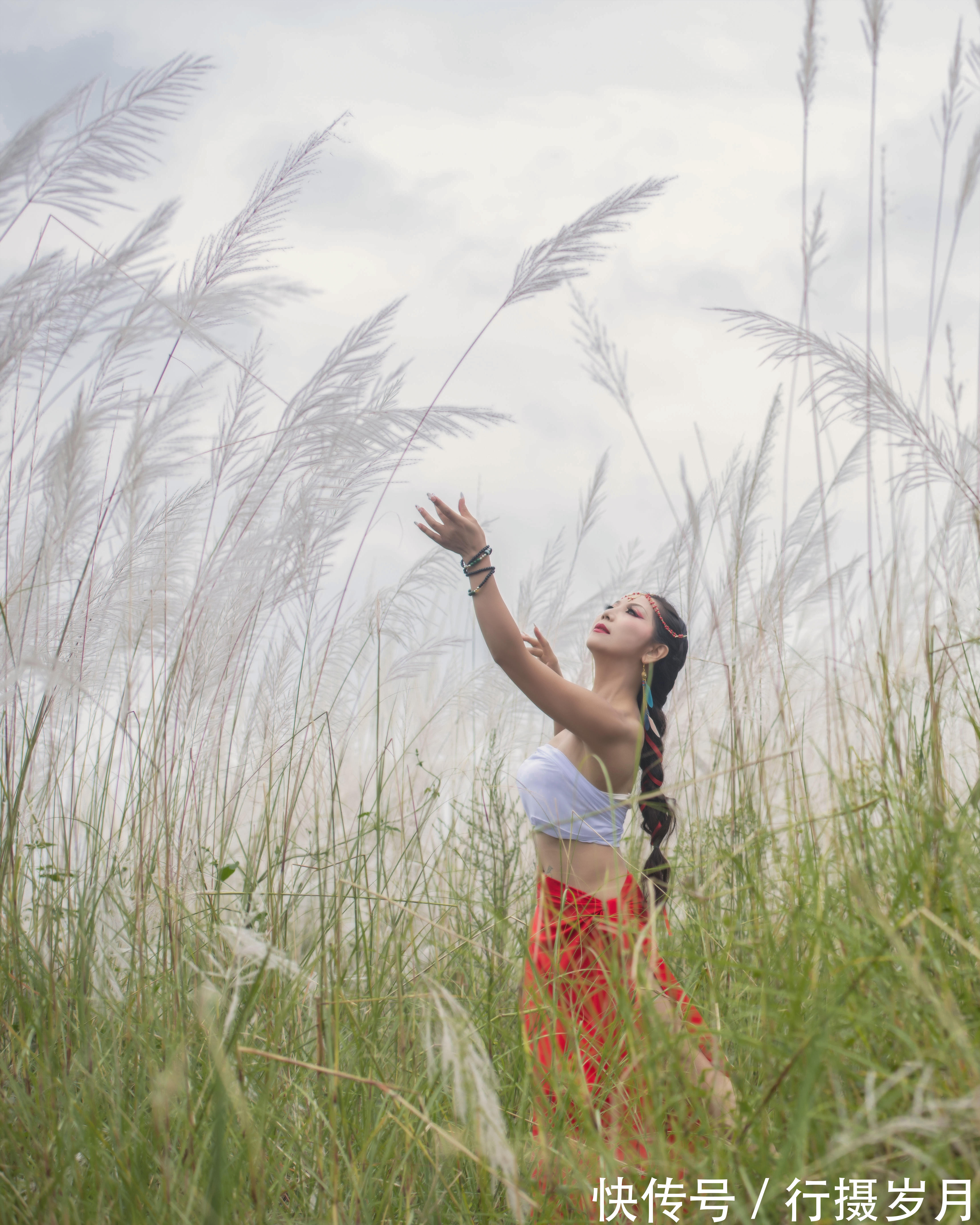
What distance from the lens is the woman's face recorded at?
6.84 feet

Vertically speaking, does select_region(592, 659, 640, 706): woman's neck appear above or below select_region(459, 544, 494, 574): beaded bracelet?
below

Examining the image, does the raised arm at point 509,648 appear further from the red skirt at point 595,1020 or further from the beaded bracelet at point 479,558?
the red skirt at point 595,1020

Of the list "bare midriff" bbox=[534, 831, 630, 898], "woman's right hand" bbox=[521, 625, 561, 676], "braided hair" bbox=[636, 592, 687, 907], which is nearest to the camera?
"bare midriff" bbox=[534, 831, 630, 898]

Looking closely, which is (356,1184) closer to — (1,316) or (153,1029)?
(153,1029)

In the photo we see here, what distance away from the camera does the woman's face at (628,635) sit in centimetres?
209

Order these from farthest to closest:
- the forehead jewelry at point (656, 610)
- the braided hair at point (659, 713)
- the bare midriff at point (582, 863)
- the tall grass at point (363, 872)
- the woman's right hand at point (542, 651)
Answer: the woman's right hand at point (542, 651) → the forehead jewelry at point (656, 610) → the braided hair at point (659, 713) → the bare midriff at point (582, 863) → the tall grass at point (363, 872)

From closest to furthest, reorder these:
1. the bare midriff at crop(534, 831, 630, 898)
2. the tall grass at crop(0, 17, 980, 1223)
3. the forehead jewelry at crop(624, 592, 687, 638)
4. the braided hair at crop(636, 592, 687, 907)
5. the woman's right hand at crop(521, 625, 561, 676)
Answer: the tall grass at crop(0, 17, 980, 1223), the bare midriff at crop(534, 831, 630, 898), the braided hair at crop(636, 592, 687, 907), the forehead jewelry at crop(624, 592, 687, 638), the woman's right hand at crop(521, 625, 561, 676)

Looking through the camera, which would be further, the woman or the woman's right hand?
the woman's right hand

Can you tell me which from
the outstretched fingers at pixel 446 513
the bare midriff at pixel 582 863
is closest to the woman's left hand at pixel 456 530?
the outstretched fingers at pixel 446 513

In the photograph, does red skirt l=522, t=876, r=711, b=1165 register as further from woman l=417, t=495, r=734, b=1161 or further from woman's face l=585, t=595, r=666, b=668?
woman's face l=585, t=595, r=666, b=668

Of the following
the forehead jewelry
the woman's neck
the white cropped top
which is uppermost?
the forehead jewelry

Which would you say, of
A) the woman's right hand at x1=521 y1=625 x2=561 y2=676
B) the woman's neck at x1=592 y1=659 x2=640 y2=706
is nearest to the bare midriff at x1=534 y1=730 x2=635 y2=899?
the woman's neck at x1=592 y1=659 x2=640 y2=706

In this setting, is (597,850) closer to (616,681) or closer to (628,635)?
(616,681)

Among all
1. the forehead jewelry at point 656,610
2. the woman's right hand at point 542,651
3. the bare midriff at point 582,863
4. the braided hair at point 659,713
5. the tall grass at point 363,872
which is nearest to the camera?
the tall grass at point 363,872
